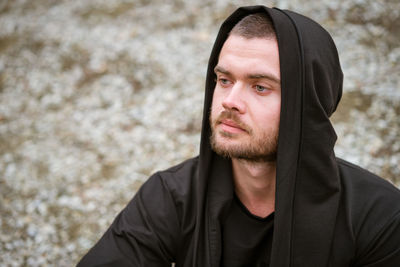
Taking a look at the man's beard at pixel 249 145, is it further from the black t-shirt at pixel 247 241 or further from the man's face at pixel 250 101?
the black t-shirt at pixel 247 241

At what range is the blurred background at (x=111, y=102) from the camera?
5.91m

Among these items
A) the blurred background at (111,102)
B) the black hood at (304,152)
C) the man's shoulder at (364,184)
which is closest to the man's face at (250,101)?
the black hood at (304,152)

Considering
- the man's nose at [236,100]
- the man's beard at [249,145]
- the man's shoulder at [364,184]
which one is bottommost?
the man's shoulder at [364,184]

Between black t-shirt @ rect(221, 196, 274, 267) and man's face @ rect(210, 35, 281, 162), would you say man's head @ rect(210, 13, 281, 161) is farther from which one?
black t-shirt @ rect(221, 196, 274, 267)

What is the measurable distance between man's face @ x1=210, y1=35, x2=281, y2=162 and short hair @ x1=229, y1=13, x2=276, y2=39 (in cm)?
5

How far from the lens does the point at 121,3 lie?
12.0 metres

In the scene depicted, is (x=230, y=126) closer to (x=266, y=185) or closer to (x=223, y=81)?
(x=223, y=81)

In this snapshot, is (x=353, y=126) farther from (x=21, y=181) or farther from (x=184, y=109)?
(x=21, y=181)

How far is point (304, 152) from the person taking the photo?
8.44 ft

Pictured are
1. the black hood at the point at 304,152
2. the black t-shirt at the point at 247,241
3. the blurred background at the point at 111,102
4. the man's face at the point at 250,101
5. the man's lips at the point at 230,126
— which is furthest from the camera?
the blurred background at the point at 111,102

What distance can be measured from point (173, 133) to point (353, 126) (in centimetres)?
379

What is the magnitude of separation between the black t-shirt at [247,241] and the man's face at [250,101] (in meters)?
0.57

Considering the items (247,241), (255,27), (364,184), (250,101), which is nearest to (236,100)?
(250,101)

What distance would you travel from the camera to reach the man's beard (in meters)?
2.75
